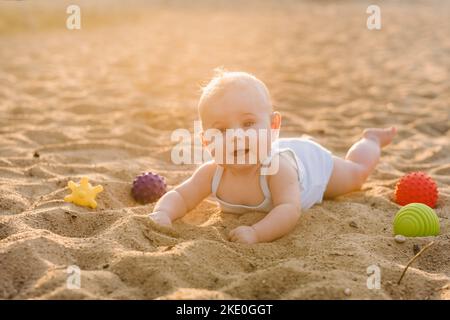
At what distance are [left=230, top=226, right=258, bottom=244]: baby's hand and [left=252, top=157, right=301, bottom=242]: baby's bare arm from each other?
0.08 feet

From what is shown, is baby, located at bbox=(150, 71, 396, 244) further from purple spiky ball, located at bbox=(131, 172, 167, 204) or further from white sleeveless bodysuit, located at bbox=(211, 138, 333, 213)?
purple spiky ball, located at bbox=(131, 172, 167, 204)

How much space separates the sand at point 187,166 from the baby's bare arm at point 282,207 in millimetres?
62

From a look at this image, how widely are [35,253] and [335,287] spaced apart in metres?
1.21

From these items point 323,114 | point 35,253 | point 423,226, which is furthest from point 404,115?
point 35,253

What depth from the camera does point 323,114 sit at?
19.2ft

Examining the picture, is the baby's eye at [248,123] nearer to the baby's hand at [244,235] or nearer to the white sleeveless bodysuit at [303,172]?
the white sleeveless bodysuit at [303,172]

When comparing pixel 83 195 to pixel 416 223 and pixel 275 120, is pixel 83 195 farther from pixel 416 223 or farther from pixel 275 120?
pixel 416 223

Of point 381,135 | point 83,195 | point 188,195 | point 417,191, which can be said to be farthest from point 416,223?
point 83,195

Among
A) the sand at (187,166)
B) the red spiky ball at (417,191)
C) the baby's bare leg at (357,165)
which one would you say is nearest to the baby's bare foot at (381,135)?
the baby's bare leg at (357,165)

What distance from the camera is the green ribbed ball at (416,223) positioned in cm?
292

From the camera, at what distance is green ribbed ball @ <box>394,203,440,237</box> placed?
9.59 ft
